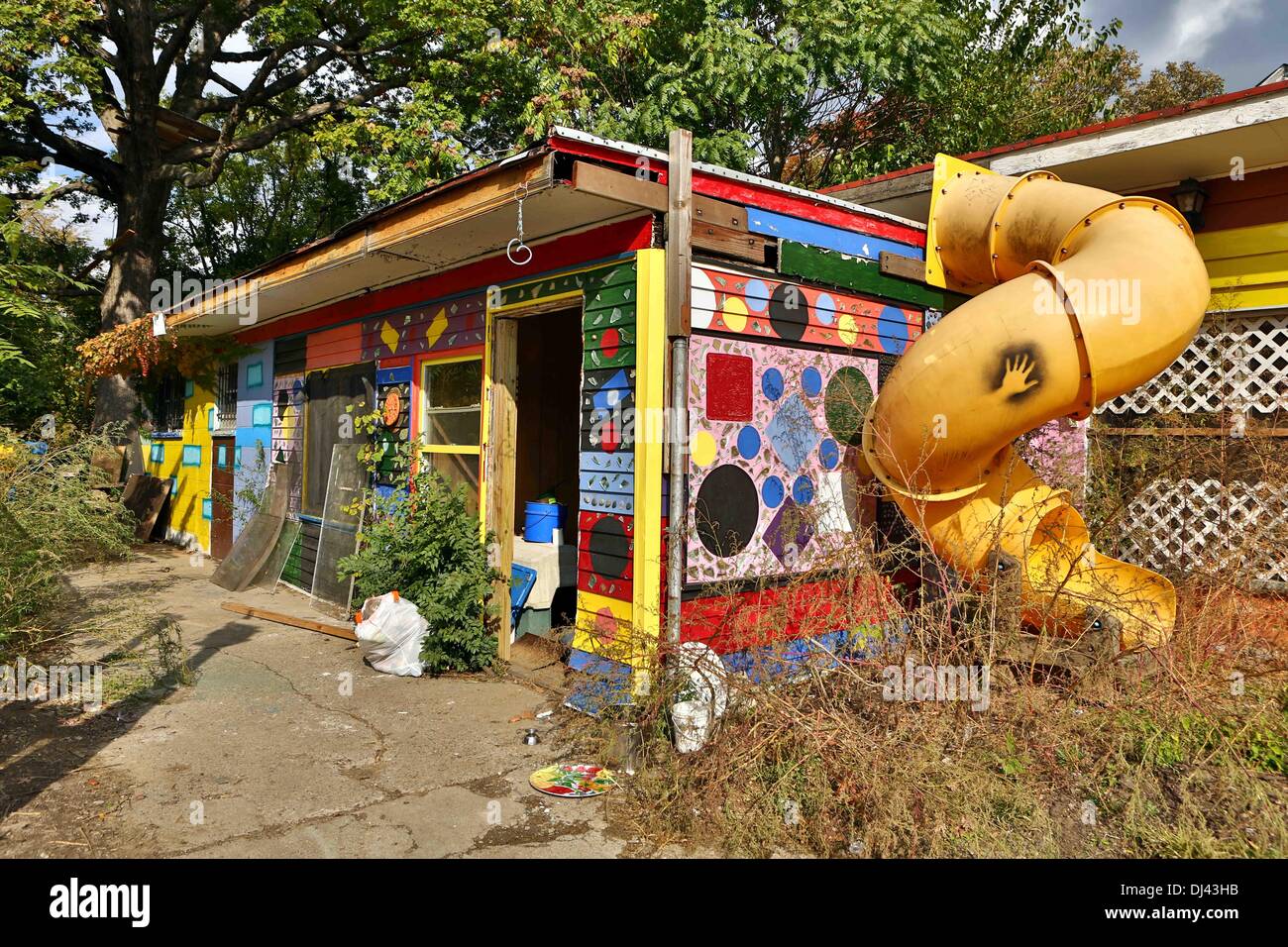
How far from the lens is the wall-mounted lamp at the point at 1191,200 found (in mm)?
6199

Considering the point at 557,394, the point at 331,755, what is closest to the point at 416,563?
the point at 331,755

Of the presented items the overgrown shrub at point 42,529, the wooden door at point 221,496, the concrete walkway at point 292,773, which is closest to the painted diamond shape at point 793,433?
the concrete walkway at point 292,773

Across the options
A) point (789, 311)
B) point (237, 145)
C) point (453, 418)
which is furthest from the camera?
point (237, 145)

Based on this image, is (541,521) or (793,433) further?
(541,521)

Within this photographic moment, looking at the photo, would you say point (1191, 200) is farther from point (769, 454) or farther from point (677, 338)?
point (677, 338)

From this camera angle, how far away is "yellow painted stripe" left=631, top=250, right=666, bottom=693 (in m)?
4.96

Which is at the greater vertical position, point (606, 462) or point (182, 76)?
Result: point (182, 76)

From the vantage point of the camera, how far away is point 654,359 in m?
4.96

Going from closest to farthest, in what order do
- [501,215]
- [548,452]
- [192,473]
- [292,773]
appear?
[292,773] → [501,215] → [548,452] → [192,473]

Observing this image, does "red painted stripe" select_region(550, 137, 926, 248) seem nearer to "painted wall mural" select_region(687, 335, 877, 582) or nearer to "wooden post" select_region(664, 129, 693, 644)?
"wooden post" select_region(664, 129, 693, 644)

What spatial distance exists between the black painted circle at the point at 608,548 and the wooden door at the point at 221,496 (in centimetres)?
790

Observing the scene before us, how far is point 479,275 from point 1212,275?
5.73 metres

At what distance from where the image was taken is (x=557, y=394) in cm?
841

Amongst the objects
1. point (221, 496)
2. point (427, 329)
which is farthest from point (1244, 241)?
point (221, 496)
